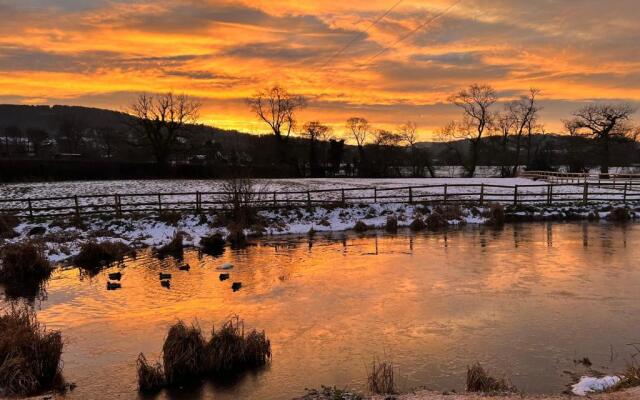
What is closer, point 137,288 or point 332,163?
point 137,288

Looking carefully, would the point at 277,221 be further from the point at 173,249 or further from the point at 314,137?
the point at 314,137

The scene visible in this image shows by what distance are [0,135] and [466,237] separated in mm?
160475

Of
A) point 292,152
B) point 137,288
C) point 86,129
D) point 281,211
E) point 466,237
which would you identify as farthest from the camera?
point 86,129

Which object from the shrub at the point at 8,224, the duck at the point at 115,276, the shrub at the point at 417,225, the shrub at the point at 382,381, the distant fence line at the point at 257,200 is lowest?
the duck at the point at 115,276

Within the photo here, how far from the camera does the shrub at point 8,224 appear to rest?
23.3m

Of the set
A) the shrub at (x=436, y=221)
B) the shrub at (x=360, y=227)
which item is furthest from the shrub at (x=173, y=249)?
the shrub at (x=436, y=221)

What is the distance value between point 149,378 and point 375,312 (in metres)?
5.44

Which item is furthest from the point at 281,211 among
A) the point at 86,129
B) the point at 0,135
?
the point at 0,135

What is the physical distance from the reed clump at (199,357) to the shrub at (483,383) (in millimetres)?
3535

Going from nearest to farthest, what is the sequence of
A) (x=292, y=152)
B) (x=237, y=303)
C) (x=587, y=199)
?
(x=237, y=303)
(x=587, y=199)
(x=292, y=152)

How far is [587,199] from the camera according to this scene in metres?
34.4

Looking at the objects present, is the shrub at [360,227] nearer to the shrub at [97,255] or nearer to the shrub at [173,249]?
the shrub at [173,249]

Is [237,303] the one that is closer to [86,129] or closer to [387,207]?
[387,207]

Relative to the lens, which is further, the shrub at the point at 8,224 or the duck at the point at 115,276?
the shrub at the point at 8,224
